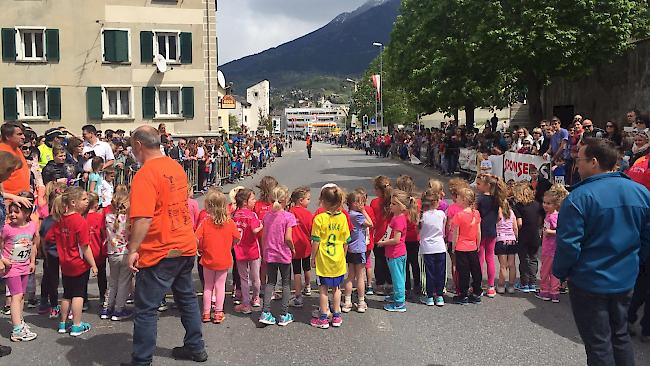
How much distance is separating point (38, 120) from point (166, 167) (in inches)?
1145

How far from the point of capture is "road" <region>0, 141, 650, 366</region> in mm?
5199

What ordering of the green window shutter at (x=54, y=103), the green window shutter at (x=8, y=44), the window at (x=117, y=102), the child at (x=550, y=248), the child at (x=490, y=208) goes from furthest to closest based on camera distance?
1. the window at (x=117, y=102)
2. the green window shutter at (x=54, y=103)
3. the green window shutter at (x=8, y=44)
4. the child at (x=490, y=208)
5. the child at (x=550, y=248)

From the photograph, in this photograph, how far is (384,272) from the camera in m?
7.40

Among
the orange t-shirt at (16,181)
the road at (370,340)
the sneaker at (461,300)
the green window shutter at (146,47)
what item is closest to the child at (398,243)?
the road at (370,340)

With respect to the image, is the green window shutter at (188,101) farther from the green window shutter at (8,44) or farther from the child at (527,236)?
the child at (527,236)

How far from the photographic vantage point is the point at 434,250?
6.78m

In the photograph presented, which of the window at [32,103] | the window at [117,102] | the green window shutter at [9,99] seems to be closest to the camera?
the green window shutter at [9,99]

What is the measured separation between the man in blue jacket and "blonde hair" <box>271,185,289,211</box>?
3.26 meters

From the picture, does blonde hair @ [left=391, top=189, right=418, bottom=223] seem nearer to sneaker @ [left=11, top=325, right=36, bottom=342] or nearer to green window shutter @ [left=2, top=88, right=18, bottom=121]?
sneaker @ [left=11, top=325, right=36, bottom=342]

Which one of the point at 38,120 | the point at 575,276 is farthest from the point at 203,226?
the point at 38,120

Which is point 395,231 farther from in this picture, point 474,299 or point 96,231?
point 96,231

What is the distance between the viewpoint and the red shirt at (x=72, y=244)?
19.2 ft

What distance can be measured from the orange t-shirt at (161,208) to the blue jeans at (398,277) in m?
2.54

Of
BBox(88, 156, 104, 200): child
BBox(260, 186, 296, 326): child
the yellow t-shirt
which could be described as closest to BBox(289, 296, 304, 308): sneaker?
BBox(260, 186, 296, 326): child
